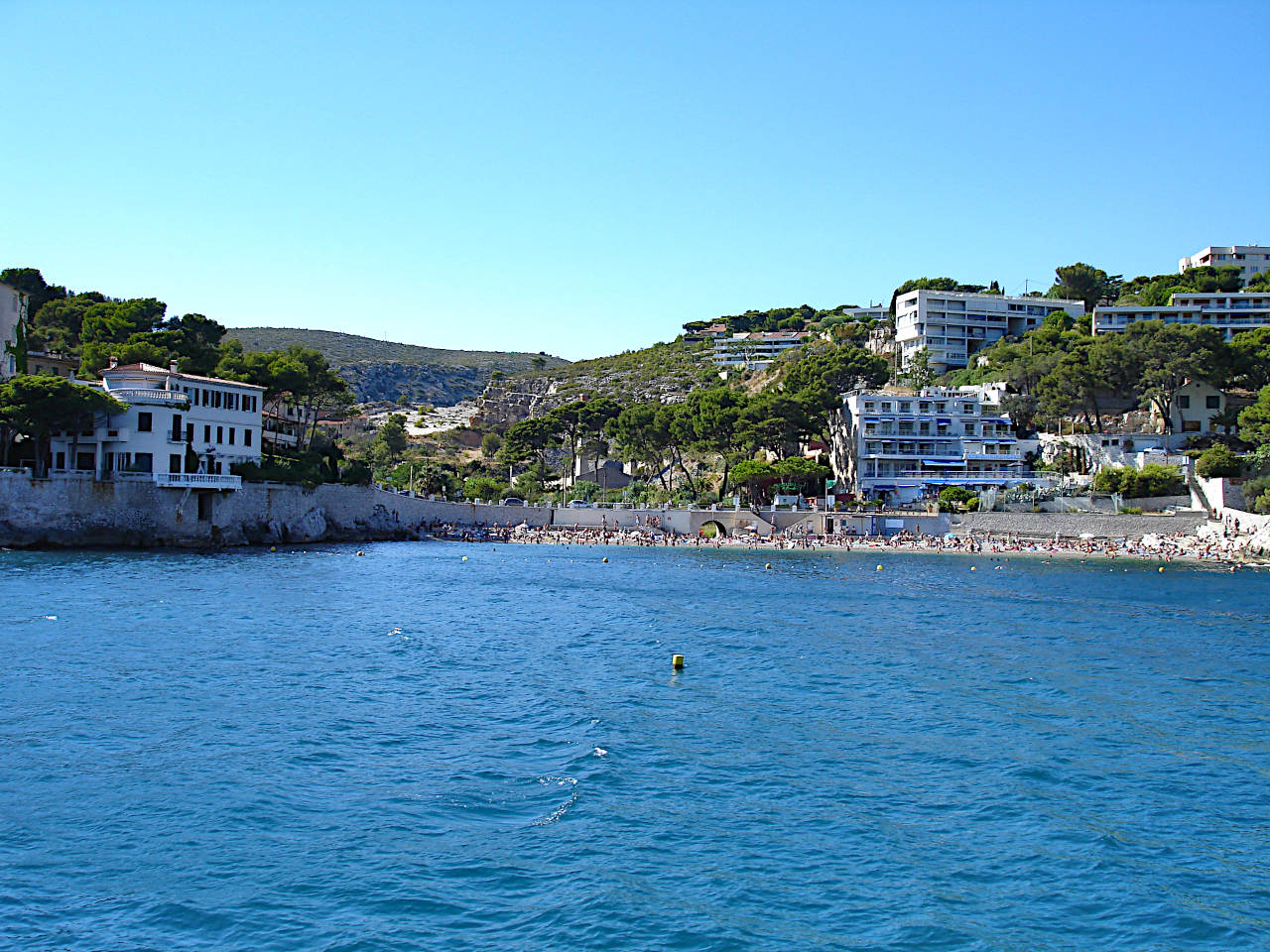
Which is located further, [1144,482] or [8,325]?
[1144,482]

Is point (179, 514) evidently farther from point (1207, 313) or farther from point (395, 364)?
point (395, 364)

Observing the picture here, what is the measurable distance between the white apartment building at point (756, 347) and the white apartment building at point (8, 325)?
3343 inches

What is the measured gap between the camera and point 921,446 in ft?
258

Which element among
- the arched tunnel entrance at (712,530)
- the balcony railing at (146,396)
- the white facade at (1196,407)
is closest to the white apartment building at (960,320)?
the white facade at (1196,407)

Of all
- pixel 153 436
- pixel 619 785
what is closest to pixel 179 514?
pixel 153 436

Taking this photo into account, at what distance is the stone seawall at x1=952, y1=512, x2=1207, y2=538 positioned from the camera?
62.3 m

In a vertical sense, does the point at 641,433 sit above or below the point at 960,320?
below

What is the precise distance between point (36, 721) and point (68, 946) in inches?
340

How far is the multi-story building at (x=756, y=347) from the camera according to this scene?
128250 millimetres

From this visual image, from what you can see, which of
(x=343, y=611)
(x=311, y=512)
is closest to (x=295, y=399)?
(x=311, y=512)

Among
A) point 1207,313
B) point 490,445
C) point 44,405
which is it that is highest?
point 1207,313

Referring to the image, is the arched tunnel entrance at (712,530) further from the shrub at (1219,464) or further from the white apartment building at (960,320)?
the white apartment building at (960,320)

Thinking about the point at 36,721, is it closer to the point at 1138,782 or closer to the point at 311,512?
the point at 1138,782

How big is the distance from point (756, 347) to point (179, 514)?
90003 mm
